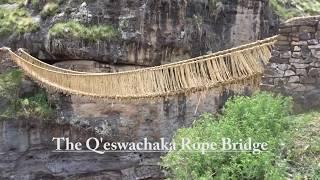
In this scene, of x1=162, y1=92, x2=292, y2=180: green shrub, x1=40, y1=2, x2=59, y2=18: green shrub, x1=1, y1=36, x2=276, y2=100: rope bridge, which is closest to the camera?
x1=162, y1=92, x2=292, y2=180: green shrub

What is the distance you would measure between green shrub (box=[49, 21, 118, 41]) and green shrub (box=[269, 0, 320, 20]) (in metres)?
3.99

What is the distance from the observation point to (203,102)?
10.2 metres

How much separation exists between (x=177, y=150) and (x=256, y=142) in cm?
78

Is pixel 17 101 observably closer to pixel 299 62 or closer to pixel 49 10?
pixel 49 10

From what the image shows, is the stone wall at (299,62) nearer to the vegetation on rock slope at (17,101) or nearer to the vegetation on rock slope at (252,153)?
the vegetation on rock slope at (252,153)

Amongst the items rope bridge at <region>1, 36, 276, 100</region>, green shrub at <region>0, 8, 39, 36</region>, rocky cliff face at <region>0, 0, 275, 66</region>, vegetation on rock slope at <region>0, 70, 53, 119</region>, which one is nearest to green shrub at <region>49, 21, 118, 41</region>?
rocky cliff face at <region>0, 0, 275, 66</region>

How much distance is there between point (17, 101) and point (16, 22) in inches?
79.9

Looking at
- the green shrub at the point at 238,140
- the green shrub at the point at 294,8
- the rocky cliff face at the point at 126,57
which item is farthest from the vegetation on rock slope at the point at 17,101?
the green shrub at the point at 294,8

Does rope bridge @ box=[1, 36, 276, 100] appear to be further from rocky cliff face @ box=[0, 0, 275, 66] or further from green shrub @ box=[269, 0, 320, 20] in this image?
green shrub @ box=[269, 0, 320, 20]

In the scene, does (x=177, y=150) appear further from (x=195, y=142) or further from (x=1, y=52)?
(x=1, y=52)

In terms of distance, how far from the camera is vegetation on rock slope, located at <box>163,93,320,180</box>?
461cm

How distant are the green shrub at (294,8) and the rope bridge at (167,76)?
4.59 m

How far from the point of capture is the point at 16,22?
11.6 metres

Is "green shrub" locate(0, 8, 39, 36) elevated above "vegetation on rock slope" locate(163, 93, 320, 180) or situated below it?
above
